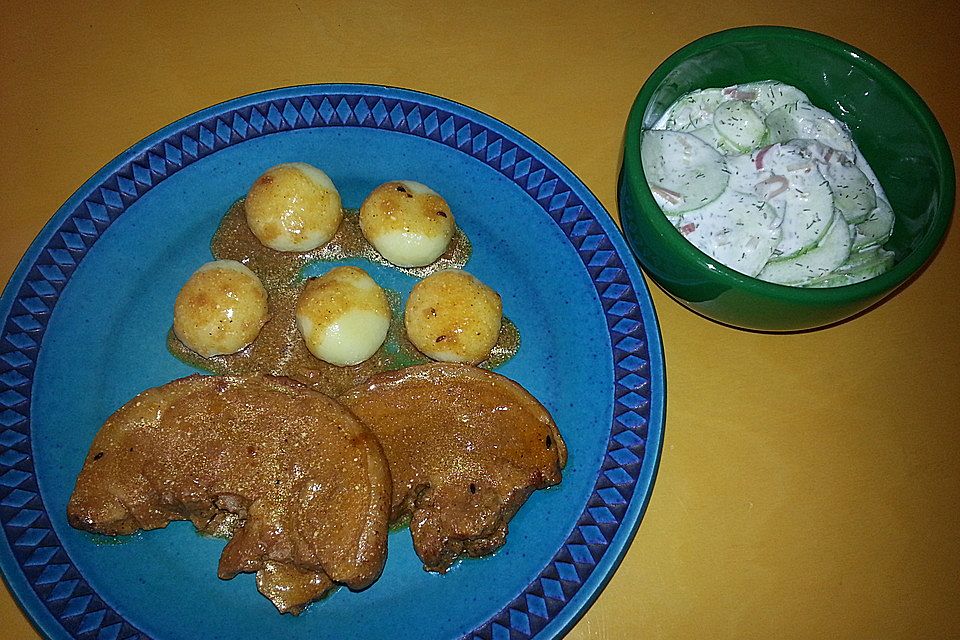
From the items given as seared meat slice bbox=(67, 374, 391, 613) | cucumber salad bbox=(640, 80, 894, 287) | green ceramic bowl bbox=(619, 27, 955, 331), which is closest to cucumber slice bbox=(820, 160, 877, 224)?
cucumber salad bbox=(640, 80, 894, 287)

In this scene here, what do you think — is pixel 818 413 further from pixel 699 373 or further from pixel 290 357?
pixel 290 357

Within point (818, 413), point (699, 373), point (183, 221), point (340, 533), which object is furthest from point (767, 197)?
point (183, 221)

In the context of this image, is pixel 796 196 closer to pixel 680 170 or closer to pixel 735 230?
pixel 735 230

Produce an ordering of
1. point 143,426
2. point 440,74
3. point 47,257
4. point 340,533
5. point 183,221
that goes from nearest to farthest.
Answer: point 340,533 → point 143,426 → point 47,257 → point 183,221 → point 440,74

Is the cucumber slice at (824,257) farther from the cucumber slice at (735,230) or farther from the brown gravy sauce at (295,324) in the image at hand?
the brown gravy sauce at (295,324)

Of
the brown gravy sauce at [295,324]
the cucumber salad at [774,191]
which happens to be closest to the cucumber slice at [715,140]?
the cucumber salad at [774,191]
